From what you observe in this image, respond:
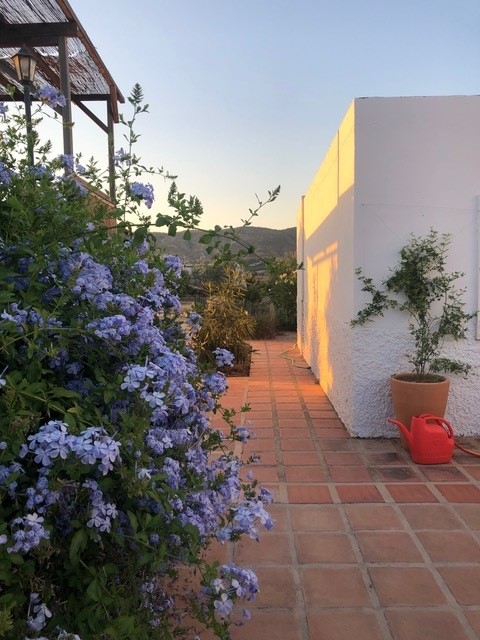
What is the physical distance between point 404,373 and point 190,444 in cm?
294

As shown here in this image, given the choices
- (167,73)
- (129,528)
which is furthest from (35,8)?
(129,528)

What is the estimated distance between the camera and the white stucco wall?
4.11m

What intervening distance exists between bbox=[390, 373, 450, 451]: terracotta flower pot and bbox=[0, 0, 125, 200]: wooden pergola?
345 centimetres

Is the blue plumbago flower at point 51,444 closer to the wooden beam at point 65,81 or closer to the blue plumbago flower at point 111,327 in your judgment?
the blue plumbago flower at point 111,327

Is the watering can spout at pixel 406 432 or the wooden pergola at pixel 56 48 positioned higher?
the wooden pergola at pixel 56 48

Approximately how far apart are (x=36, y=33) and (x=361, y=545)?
564cm

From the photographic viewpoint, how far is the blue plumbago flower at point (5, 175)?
1562mm

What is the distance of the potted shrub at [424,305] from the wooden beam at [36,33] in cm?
383

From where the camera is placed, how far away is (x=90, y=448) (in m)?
1.03

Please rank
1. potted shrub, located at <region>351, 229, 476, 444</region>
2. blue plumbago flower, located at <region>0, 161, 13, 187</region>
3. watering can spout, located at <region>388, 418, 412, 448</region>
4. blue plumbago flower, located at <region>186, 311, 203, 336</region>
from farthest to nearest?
potted shrub, located at <region>351, 229, 476, 444</region>
watering can spout, located at <region>388, 418, 412, 448</region>
blue plumbago flower, located at <region>186, 311, 203, 336</region>
blue plumbago flower, located at <region>0, 161, 13, 187</region>

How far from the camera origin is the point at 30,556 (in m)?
1.13

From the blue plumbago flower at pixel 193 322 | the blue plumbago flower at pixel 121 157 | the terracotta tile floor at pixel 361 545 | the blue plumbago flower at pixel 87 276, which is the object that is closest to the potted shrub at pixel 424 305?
the terracotta tile floor at pixel 361 545

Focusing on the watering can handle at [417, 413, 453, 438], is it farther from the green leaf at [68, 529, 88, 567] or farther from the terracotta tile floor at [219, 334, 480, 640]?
the green leaf at [68, 529, 88, 567]

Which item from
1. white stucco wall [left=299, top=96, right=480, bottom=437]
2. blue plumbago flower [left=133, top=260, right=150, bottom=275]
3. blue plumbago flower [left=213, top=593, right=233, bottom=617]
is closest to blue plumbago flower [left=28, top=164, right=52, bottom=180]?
blue plumbago flower [left=133, top=260, right=150, bottom=275]
